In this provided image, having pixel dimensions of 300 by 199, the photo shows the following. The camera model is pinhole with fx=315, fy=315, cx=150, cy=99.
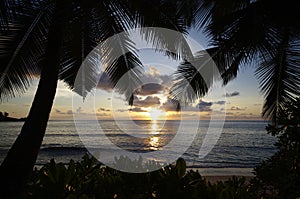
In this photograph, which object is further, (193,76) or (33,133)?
(193,76)

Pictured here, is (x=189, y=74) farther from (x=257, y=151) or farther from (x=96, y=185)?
(x=257, y=151)

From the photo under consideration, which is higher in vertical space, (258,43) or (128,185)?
(258,43)

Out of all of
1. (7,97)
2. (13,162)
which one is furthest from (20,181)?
(7,97)

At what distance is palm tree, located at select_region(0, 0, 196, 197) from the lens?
3883 mm

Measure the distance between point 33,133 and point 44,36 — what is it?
193 cm

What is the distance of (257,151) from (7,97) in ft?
82.2

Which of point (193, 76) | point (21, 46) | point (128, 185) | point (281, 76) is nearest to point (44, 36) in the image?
point (21, 46)

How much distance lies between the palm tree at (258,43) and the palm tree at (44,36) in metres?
0.72

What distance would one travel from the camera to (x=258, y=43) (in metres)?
5.39

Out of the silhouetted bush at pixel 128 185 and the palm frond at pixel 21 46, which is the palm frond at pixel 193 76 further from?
the silhouetted bush at pixel 128 185

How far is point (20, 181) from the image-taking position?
349cm

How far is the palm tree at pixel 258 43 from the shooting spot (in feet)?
17.3

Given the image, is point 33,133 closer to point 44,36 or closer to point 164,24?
point 44,36

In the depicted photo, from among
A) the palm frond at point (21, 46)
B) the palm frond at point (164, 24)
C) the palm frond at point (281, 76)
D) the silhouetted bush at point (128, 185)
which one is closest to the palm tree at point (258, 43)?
the palm frond at point (281, 76)
